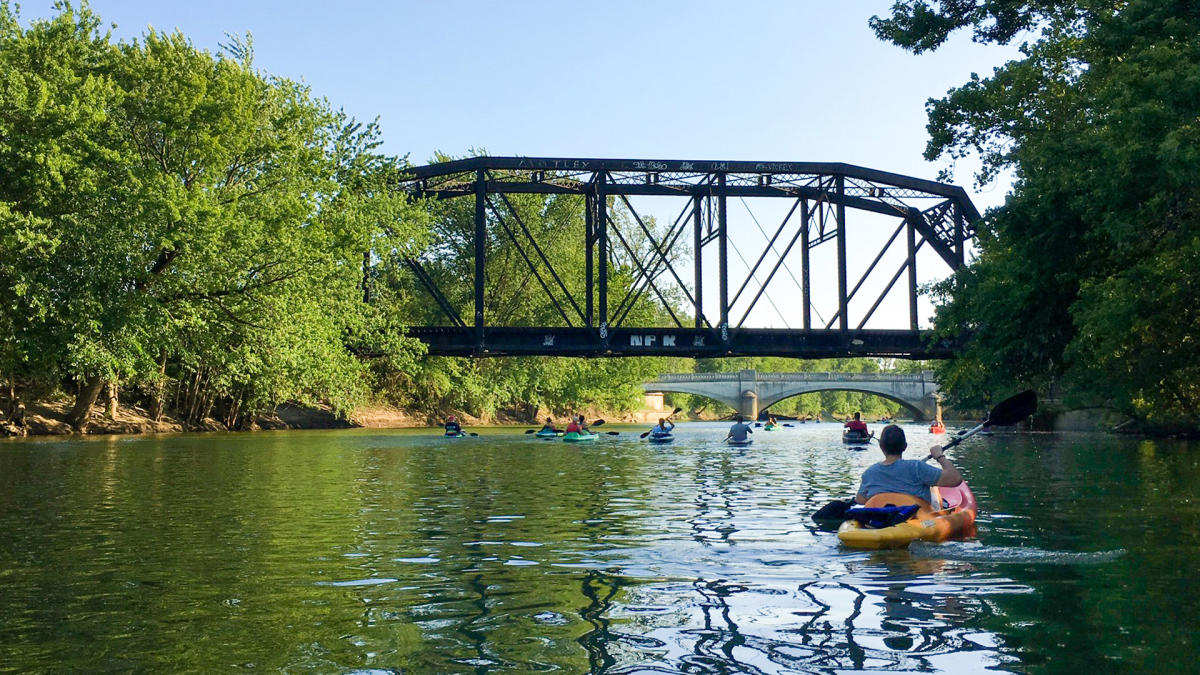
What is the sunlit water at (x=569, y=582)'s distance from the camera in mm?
6336

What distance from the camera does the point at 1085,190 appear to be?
23.5 m

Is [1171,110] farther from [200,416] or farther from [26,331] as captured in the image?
[200,416]

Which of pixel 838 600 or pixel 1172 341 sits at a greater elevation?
pixel 1172 341

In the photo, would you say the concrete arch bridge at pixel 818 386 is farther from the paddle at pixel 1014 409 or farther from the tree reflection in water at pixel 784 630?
the tree reflection in water at pixel 784 630

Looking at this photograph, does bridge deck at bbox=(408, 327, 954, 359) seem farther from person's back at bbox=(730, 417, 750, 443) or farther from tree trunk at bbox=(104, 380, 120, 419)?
tree trunk at bbox=(104, 380, 120, 419)

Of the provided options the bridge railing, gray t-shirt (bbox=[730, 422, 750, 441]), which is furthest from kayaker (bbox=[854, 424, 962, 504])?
the bridge railing

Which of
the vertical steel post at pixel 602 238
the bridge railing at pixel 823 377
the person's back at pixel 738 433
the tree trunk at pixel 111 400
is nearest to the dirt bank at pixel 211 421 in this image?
the tree trunk at pixel 111 400

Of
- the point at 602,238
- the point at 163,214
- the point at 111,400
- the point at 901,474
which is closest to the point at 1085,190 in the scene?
the point at 901,474

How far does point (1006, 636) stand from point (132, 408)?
48.7 m

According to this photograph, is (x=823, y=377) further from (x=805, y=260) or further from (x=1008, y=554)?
(x=1008, y=554)

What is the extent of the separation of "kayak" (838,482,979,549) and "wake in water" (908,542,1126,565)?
5.7 inches

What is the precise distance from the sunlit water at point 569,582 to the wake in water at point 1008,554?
40 mm

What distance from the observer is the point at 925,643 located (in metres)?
6.66

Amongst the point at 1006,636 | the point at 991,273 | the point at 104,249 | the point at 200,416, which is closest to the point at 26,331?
the point at 104,249
